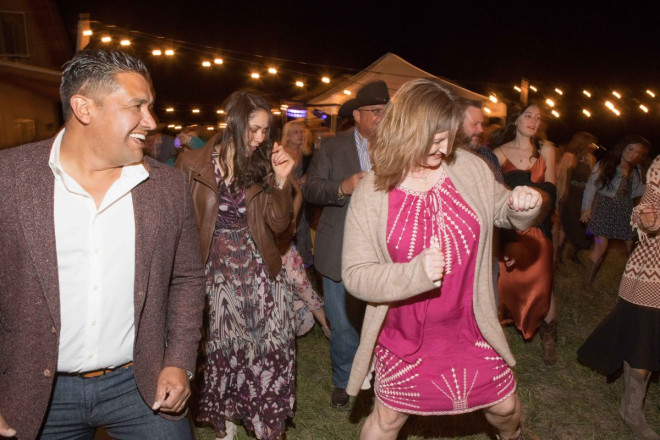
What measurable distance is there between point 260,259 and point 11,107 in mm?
14593

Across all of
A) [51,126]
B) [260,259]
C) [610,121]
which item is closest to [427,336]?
[260,259]

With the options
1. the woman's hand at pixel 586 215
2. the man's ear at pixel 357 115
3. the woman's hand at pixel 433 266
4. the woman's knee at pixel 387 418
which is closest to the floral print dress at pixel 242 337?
the woman's knee at pixel 387 418

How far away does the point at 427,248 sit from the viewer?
233 cm

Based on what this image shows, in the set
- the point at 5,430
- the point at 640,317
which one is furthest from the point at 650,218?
the point at 5,430

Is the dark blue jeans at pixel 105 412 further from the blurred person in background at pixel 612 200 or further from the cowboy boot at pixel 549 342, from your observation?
the blurred person in background at pixel 612 200

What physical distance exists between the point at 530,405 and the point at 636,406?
0.76 m

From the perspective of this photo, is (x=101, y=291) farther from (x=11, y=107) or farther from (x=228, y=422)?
(x=11, y=107)

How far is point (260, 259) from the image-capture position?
3377 millimetres

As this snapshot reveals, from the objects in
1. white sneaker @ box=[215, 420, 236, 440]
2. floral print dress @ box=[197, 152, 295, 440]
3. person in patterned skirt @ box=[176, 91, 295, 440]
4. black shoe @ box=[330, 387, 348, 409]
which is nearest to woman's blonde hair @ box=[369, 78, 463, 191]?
person in patterned skirt @ box=[176, 91, 295, 440]

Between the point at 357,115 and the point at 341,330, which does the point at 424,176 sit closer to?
the point at 357,115

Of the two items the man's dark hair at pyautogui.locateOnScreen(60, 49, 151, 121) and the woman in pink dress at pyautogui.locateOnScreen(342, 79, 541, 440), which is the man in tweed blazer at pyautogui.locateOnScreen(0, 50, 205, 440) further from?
Answer: the woman in pink dress at pyautogui.locateOnScreen(342, 79, 541, 440)

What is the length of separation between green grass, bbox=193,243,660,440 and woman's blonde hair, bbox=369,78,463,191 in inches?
83.7

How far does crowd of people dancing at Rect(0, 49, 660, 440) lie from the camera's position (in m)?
1.88

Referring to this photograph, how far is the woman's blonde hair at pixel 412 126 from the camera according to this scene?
7.60 feet
